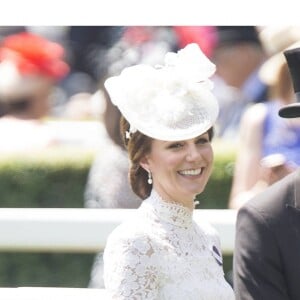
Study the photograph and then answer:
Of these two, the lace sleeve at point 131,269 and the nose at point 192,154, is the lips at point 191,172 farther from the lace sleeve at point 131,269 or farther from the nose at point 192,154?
the lace sleeve at point 131,269

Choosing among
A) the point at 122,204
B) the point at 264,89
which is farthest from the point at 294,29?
the point at 122,204

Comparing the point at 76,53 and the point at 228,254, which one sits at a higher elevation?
the point at 76,53

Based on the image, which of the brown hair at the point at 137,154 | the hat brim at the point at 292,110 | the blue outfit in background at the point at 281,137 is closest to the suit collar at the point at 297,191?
the hat brim at the point at 292,110

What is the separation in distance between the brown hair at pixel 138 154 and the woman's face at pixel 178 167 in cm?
2

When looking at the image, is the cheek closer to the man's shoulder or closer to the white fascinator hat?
the white fascinator hat

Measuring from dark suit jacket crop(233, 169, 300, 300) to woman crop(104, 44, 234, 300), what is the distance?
13.9 inches

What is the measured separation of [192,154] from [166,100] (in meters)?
0.17

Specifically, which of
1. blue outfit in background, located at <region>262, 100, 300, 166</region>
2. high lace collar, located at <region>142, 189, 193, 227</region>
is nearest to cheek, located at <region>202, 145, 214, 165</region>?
high lace collar, located at <region>142, 189, 193, 227</region>

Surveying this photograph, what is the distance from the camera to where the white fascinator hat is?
3.34 metres

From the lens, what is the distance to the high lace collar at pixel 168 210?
3.37m
